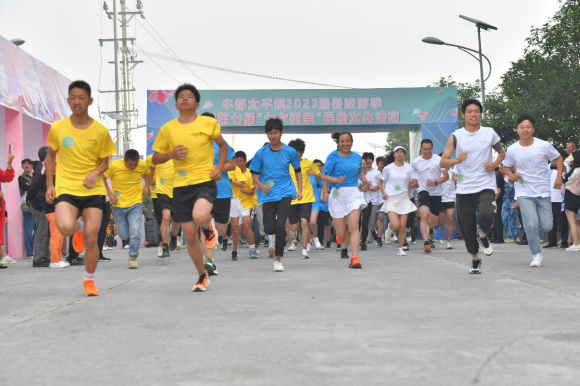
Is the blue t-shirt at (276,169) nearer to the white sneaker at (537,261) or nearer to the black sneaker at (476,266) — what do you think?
the black sneaker at (476,266)

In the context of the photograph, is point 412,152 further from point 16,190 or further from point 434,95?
point 16,190

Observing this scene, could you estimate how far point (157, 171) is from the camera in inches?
575

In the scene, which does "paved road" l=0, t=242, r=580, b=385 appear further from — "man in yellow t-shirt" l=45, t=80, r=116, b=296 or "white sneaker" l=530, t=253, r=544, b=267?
"white sneaker" l=530, t=253, r=544, b=267

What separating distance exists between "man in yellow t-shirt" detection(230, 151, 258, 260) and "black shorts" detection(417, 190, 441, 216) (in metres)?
3.12

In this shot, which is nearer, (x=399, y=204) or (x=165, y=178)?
(x=165, y=178)

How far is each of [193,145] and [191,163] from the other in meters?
0.18

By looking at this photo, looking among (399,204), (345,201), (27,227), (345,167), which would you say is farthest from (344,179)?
(27,227)

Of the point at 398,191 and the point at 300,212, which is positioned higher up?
the point at 398,191

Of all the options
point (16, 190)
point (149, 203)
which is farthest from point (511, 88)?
point (16, 190)

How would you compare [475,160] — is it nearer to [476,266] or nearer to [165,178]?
[476,266]

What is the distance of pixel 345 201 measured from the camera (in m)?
12.4

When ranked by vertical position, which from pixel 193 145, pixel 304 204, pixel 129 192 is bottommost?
pixel 304 204

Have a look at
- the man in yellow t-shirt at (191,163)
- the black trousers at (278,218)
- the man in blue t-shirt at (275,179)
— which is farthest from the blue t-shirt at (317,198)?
the man in yellow t-shirt at (191,163)

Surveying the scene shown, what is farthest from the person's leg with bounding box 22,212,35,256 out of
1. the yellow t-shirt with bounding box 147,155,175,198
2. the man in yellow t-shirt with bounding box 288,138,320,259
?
the man in yellow t-shirt with bounding box 288,138,320,259
